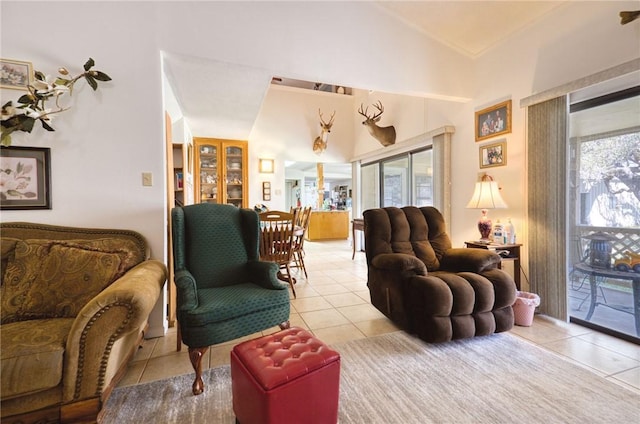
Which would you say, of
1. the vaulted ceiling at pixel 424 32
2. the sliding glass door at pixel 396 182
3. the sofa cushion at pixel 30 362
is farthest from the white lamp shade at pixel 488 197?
the sofa cushion at pixel 30 362

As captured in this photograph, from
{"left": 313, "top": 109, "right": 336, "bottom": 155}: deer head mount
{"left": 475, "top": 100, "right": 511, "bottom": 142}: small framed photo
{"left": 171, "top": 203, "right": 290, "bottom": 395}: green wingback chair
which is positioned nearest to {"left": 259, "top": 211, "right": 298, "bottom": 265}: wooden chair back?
{"left": 171, "top": 203, "right": 290, "bottom": 395}: green wingback chair

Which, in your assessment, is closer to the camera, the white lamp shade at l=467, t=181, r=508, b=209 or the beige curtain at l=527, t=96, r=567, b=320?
the beige curtain at l=527, t=96, r=567, b=320

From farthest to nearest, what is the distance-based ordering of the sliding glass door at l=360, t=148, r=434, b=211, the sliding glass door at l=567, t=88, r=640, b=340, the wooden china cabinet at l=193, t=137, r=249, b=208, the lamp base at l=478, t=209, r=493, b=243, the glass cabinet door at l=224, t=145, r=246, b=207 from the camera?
the glass cabinet door at l=224, t=145, r=246, b=207
the wooden china cabinet at l=193, t=137, r=249, b=208
the sliding glass door at l=360, t=148, r=434, b=211
the lamp base at l=478, t=209, r=493, b=243
the sliding glass door at l=567, t=88, r=640, b=340

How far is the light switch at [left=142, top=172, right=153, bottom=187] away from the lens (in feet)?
7.25

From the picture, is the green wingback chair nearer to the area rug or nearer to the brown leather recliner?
the area rug

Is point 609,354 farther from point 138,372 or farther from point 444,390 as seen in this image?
point 138,372

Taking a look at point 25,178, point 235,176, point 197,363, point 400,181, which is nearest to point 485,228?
point 400,181

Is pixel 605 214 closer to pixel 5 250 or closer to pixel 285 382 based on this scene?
pixel 285 382

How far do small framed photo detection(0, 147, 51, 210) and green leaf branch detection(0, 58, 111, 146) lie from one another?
134 millimetres

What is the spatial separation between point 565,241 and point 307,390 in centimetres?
262

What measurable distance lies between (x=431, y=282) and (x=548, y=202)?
1.49 meters

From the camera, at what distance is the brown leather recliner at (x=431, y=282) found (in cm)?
207

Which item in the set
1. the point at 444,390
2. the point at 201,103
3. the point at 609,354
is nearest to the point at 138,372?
the point at 444,390

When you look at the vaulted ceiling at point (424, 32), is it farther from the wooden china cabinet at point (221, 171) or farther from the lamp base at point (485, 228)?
the lamp base at point (485, 228)
